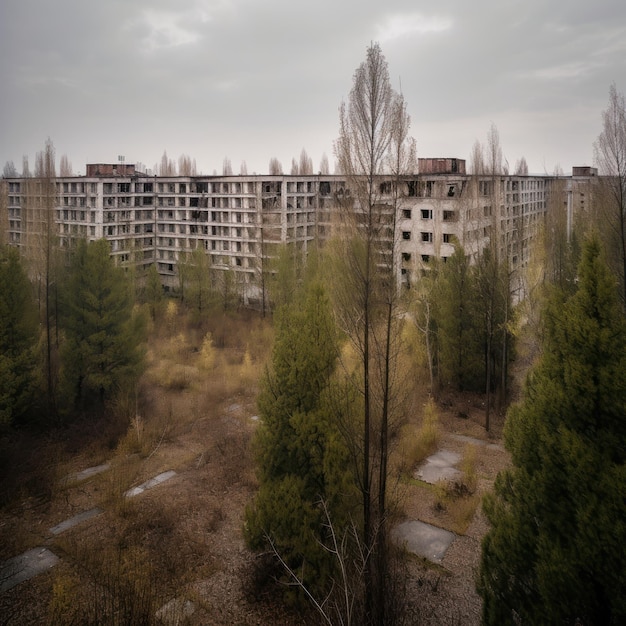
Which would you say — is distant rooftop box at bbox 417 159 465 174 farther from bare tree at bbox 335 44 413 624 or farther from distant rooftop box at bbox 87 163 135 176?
distant rooftop box at bbox 87 163 135 176

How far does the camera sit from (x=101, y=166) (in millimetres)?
47406

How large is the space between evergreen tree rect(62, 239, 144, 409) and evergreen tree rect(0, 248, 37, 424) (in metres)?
1.61

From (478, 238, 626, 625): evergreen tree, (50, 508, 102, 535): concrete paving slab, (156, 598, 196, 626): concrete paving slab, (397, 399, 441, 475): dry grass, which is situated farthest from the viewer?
(397, 399, 441, 475): dry grass

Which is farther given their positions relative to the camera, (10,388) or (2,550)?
(10,388)

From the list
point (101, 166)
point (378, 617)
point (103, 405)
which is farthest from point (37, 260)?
point (101, 166)

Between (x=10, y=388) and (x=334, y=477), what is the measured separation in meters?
12.5

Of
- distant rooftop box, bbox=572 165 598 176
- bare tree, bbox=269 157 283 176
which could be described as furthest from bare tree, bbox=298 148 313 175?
distant rooftop box, bbox=572 165 598 176

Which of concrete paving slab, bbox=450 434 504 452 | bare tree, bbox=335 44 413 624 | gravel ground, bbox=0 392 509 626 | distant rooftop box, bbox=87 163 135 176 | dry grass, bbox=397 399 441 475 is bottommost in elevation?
gravel ground, bbox=0 392 509 626

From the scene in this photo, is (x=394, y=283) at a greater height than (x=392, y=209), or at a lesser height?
lesser

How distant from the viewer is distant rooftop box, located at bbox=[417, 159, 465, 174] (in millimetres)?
35000

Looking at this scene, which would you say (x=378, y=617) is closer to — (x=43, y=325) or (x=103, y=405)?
(x=103, y=405)

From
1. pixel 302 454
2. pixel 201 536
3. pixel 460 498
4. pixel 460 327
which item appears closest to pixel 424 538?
pixel 460 498

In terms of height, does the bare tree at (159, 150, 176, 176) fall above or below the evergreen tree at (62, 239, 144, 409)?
above

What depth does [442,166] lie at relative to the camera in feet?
115
